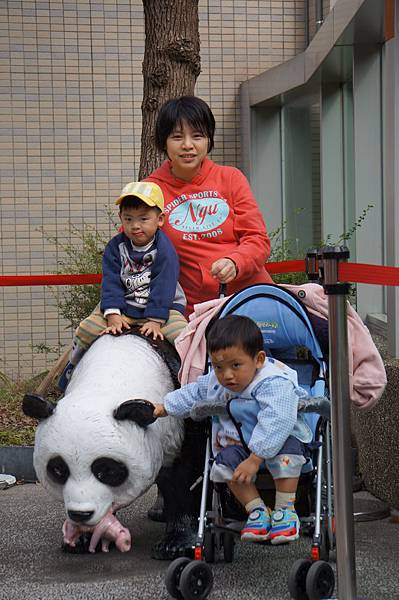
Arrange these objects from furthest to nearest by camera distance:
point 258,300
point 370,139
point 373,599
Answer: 1. point 370,139
2. point 258,300
3. point 373,599

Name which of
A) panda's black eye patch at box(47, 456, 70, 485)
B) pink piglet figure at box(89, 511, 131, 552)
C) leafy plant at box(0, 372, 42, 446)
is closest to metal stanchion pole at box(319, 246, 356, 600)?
panda's black eye patch at box(47, 456, 70, 485)

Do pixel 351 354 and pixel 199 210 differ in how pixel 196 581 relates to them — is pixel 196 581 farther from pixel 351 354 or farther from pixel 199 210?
pixel 199 210

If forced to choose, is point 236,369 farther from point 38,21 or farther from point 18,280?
point 38,21

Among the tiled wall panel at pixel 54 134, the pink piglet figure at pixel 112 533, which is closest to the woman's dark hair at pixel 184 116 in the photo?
the pink piglet figure at pixel 112 533

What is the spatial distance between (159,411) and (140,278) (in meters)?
0.75

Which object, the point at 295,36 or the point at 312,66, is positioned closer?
the point at 312,66

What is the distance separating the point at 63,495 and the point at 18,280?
2684 mm

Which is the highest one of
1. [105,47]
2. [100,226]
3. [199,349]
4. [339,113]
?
[105,47]

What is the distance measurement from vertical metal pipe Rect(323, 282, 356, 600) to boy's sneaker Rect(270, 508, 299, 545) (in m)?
0.30

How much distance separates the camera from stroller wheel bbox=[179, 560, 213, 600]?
3.85 metres

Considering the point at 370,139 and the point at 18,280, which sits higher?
the point at 370,139

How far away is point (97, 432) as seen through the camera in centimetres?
415

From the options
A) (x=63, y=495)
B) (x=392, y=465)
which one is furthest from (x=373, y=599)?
(x=392, y=465)

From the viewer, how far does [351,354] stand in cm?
445
